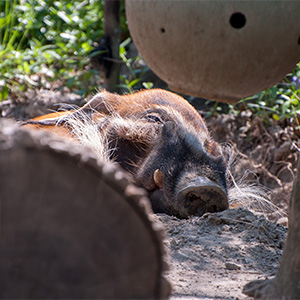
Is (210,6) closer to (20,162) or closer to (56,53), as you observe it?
(20,162)

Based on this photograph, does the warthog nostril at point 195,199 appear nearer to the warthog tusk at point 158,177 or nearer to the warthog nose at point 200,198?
the warthog nose at point 200,198

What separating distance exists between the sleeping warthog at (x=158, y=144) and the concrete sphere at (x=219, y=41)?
59.6 inches

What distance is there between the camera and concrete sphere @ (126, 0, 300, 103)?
6.86 ft

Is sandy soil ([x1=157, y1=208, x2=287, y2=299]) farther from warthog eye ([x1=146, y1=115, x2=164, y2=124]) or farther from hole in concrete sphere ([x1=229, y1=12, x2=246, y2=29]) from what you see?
hole in concrete sphere ([x1=229, y1=12, x2=246, y2=29])

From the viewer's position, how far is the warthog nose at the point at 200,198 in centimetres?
372

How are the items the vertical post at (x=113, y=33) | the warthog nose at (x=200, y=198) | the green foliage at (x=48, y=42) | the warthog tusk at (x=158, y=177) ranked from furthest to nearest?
the green foliage at (x=48, y=42), the vertical post at (x=113, y=33), the warthog tusk at (x=158, y=177), the warthog nose at (x=200, y=198)

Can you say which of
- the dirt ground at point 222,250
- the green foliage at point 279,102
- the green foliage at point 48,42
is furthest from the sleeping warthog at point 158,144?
the green foliage at point 48,42

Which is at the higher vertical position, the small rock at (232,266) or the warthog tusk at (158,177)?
the small rock at (232,266)

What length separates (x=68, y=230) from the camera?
1.53 m

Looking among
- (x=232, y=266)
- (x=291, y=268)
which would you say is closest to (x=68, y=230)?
Result: (x=291, y=268)

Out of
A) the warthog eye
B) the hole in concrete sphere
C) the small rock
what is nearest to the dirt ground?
the small rock

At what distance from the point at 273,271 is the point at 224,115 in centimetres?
401

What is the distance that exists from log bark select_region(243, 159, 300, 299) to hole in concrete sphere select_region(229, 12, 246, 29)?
61 centimetres

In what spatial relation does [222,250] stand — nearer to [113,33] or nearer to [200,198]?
[200,198]
